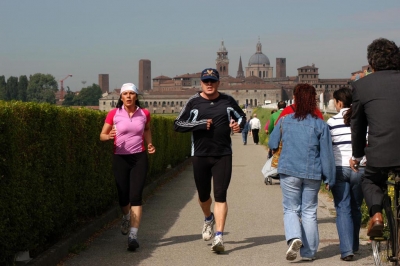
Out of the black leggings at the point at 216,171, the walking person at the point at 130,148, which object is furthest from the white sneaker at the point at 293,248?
the walking person at the point at 130,148

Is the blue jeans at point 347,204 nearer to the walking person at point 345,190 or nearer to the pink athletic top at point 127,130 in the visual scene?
the walking person at point 345,190

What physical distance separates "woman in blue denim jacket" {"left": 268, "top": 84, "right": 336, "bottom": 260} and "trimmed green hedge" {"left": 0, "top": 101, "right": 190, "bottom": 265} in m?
1.85

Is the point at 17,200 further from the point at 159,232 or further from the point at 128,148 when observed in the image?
the point at 159,232

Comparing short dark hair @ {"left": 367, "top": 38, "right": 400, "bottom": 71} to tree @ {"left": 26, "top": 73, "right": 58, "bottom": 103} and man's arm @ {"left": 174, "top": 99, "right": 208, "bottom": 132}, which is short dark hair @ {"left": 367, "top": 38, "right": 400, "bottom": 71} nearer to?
man's arm @ {"left": 174, "top": 99, "right": 208, "bottom": 132}

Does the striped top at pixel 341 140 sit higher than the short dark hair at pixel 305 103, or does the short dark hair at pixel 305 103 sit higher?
the short dark hair at pixel 305 103

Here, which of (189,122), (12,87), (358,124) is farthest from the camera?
(12,87)

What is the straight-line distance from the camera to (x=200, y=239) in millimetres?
7680

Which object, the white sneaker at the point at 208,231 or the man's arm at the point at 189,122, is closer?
the man's arm at the point at 189,122

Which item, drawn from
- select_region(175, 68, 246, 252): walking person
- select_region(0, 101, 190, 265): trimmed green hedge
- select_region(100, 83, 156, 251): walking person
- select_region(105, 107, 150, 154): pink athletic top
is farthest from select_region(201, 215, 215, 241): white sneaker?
select_region(0, 101, 190, 265): trimmed green hedge

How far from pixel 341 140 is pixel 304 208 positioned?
623mm

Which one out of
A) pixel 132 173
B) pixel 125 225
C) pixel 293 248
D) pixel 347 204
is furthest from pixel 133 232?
pixel 347 204

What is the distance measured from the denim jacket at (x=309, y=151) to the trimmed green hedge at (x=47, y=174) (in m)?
1.85

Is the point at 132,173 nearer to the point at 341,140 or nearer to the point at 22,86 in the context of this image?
the point at 341,140

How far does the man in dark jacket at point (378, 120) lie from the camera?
4719 millimetres
